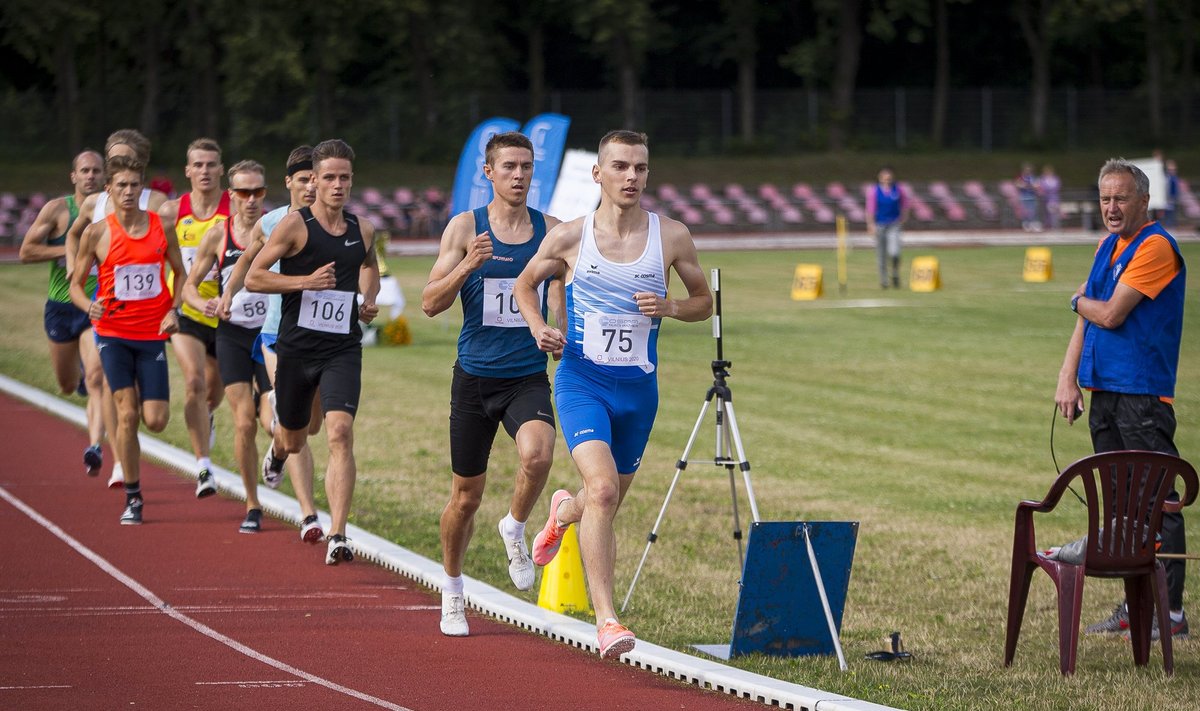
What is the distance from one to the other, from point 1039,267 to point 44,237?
22481 mm

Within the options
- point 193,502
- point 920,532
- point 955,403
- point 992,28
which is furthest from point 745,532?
point 992,28

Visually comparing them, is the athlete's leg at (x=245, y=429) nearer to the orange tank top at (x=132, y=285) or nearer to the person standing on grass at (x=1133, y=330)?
the orange tank top at (x=132, y=285)

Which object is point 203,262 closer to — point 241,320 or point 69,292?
point 241,320

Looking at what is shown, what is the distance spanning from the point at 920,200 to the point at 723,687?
46.8m

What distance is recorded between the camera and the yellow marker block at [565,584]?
856cm

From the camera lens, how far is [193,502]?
38.9ft

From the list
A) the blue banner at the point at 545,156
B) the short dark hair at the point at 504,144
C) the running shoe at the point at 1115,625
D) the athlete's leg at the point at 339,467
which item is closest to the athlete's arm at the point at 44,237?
the athlete's leg at the point at 339,467

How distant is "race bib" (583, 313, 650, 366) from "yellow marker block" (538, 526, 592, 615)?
1.47m

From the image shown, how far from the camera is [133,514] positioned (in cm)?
1101

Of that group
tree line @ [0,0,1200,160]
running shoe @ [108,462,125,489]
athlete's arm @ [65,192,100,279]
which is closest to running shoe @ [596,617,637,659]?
athlete's arm @ [65,192,100,279]

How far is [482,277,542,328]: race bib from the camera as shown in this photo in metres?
7.86

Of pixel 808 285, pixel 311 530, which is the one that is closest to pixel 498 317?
pixel 311 530

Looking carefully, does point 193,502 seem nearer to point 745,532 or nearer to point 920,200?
point 745,532

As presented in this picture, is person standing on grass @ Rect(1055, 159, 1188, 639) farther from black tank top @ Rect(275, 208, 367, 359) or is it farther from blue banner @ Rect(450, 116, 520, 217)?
blue banner @ Rect(450, 116, 520, 217)
